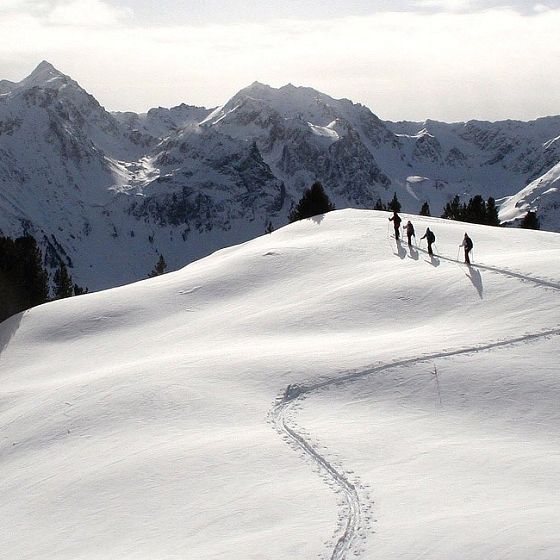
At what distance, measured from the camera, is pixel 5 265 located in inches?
2491

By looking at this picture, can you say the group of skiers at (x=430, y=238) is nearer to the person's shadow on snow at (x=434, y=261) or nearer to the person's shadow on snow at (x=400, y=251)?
the person's shadow on snow at (x=434, y=261)

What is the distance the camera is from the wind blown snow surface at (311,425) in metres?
15.6

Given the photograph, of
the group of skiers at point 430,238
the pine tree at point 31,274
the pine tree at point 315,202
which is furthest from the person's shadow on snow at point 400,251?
the pine tree at point 31,274

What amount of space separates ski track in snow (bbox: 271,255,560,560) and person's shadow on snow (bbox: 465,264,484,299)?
190cm

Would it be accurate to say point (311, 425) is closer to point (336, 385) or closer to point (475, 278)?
point (336, 385)

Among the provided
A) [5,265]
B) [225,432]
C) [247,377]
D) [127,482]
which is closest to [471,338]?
[247,377]

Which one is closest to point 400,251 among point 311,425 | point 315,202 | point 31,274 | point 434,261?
point 434,261

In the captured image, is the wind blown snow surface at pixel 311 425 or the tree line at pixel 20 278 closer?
the wind blown snow surface at pixel 311 425

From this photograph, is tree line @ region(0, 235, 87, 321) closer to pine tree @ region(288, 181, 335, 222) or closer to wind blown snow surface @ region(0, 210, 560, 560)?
wind blown snow surface @ region(0, 210, 560, 560)

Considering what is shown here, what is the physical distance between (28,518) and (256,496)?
268 inches

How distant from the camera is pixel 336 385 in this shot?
2470cm

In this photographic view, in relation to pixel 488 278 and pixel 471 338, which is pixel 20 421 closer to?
pixel 471 338

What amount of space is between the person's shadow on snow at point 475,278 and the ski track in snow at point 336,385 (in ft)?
6.23

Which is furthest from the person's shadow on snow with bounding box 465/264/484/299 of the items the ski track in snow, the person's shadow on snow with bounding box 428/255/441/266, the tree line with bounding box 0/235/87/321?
the tree line with bounding box 0/235/87/321
